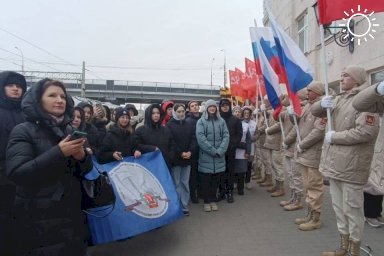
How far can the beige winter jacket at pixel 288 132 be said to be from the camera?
5.79 metres

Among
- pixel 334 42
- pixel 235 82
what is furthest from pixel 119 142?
pixel 334 42

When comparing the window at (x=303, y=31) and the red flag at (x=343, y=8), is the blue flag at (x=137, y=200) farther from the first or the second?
the window at (x=303, y=31)

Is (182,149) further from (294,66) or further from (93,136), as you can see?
(294,66)

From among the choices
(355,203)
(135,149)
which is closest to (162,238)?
(135,149)

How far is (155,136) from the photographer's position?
5.32 m

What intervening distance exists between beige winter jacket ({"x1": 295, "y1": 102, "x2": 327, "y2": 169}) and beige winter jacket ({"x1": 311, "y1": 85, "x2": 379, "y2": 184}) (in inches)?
38.4

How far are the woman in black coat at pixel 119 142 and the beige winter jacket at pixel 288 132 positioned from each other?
8.24 feet

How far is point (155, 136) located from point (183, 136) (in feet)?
2.55

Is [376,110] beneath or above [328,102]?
beneath

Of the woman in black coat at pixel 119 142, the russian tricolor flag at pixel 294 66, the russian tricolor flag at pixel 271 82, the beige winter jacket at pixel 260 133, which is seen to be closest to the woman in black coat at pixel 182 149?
the woman in black coat at pixel 119 142

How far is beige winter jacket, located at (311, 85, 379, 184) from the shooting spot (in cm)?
335

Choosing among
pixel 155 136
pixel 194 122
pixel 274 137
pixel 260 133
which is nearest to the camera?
pixel 155 136

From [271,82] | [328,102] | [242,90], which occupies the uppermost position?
[242,90]

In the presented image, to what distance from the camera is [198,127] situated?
19.7 ft
